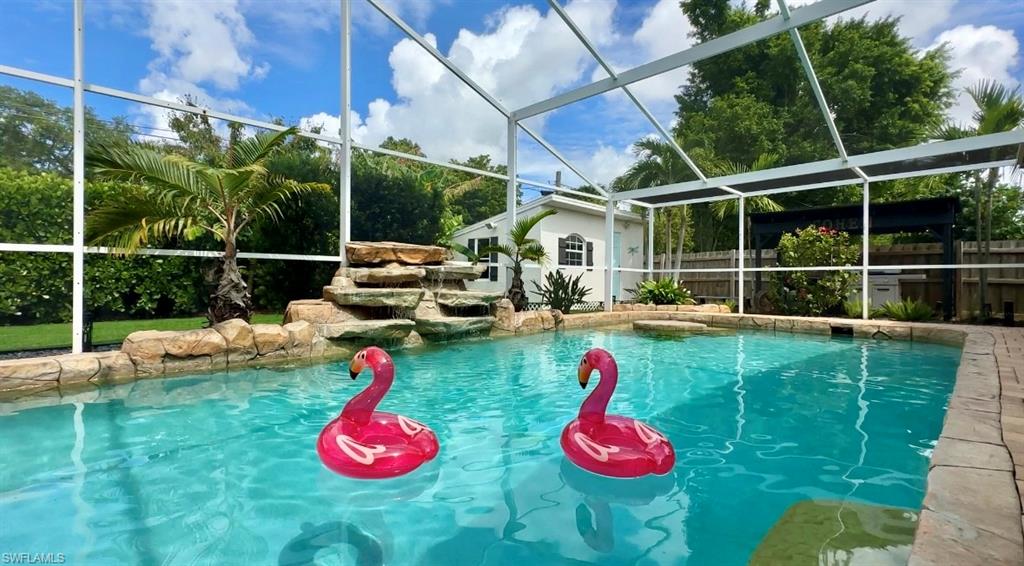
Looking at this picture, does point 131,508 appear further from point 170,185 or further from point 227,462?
point 170,185

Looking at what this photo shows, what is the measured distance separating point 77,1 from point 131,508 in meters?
6.32

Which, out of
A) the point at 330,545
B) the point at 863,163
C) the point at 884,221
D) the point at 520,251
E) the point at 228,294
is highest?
the point at 863,163

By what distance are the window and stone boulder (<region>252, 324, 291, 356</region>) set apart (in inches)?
393

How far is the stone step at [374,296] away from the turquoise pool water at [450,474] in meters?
2.25

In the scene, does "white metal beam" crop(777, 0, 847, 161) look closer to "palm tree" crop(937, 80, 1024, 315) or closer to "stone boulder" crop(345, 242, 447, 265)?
"palm tree" crop(937, 80, 1024, 315)

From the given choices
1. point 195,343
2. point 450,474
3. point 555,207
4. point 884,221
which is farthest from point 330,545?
point 884,221

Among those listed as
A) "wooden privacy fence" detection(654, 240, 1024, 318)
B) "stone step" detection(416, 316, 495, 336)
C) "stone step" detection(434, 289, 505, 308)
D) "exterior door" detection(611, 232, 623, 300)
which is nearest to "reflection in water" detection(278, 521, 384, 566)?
"stone step" detection(416, 316, 495, 336)

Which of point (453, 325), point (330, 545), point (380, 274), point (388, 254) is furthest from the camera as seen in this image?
point (388, 254)

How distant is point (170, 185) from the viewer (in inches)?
232

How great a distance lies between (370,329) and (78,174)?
3.85 metres

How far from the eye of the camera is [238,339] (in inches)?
226

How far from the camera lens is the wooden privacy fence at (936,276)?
970cm

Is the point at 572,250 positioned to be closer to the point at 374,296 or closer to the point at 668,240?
the point at 668,240

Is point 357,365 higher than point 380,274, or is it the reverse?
point 380,274
